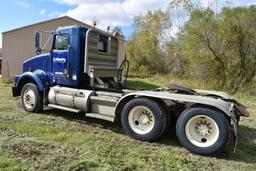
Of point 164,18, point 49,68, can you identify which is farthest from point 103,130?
point 164,18

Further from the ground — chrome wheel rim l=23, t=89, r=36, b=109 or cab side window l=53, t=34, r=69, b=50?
cab side window l=53, t=34, r=69, b=50

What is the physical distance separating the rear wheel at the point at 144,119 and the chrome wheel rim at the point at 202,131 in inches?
21.3

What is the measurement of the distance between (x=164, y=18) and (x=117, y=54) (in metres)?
28.9

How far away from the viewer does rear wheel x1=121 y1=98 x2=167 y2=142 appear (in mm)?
5918

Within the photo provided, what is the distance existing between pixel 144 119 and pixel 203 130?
1.24 meters

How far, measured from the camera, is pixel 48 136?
6.03 m

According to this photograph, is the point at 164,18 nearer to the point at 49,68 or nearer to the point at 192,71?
the point at 192,71

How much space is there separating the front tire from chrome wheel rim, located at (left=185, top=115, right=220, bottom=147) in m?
4.45

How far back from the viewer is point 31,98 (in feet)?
27.6

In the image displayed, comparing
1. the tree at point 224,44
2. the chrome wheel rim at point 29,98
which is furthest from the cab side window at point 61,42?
→ the tree at point 224,44

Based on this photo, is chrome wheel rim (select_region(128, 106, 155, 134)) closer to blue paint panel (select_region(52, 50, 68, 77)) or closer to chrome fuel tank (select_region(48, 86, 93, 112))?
chrome fuel tank (select_region(48, 86, 93, 112))

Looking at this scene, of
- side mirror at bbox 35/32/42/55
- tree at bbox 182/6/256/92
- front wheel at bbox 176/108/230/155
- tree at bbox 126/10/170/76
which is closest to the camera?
front wheel at bbox 176/108/230/155

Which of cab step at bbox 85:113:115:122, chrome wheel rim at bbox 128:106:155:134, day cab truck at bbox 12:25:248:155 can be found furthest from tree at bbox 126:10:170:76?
chrome wheel rim at bbox 128:106:155:134

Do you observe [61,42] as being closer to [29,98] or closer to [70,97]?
[70,97]
